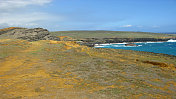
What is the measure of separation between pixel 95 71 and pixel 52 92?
4.46 meters

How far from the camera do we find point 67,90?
718cm

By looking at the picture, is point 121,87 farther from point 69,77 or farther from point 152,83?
point 69,77

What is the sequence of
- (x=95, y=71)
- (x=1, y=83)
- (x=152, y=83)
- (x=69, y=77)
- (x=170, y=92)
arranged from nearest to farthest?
1. (x=170, y=92)
2. (x=1, y=83)
3. (x=152, y=83)
4. (x=69, y=77)
5. (x=95, y=71)

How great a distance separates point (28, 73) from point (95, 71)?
14.7ft

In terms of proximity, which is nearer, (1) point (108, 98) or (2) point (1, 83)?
(1) point (108, 98)

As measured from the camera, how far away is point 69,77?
9281 millimetres

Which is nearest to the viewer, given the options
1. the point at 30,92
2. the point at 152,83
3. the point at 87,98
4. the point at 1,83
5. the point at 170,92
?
the point at 87,98

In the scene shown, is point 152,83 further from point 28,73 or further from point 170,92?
point 28,73

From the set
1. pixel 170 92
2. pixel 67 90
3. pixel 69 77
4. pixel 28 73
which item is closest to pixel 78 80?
pixel 69 77

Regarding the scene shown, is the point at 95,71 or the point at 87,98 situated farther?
the point at 95,71

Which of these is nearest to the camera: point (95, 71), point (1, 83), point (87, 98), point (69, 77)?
point (87, 98)

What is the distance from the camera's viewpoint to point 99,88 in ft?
24.6

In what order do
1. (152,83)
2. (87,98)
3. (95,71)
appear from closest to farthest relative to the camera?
(87,98)
(152,83)
(95,71)

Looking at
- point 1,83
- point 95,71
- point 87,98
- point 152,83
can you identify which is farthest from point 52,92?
point 152,83
